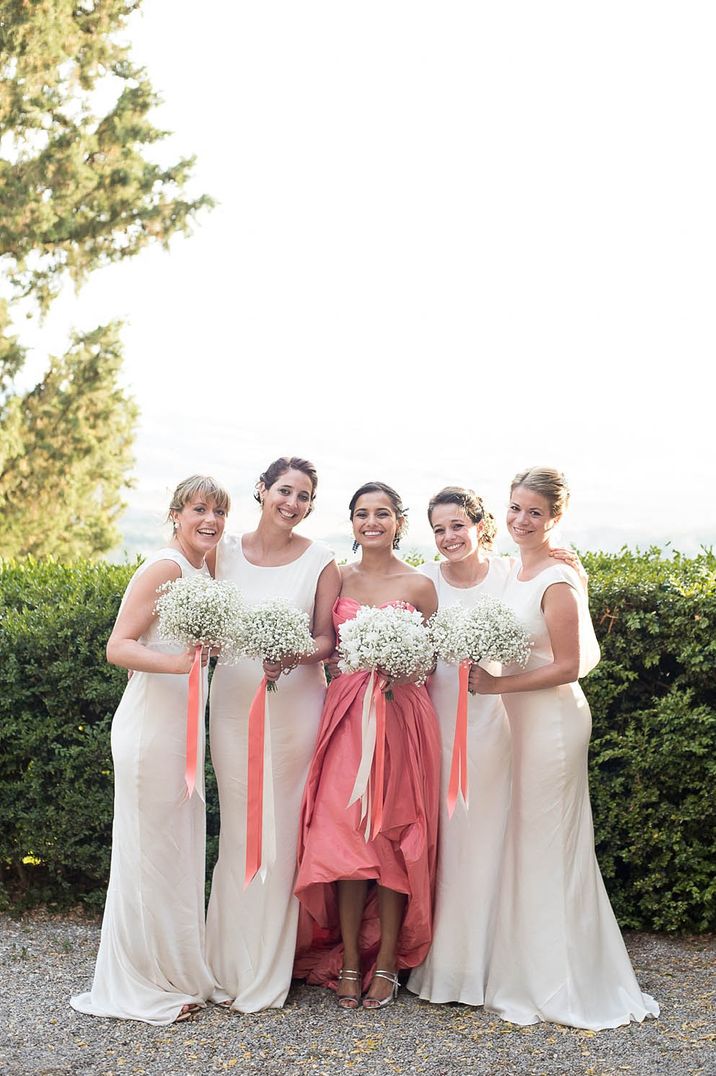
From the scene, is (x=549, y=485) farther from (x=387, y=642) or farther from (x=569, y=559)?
(x=387, y=642)

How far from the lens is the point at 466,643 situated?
5059mm

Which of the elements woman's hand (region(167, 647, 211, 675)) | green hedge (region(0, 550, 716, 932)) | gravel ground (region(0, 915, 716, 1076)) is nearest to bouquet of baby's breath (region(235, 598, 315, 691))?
woman's hand (region(167, 647, 211, 675))

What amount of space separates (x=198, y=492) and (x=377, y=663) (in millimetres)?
1194

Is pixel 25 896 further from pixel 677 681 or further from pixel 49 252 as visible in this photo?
pixel 49 252

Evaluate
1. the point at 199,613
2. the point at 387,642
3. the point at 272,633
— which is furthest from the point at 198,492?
the point at 387,642

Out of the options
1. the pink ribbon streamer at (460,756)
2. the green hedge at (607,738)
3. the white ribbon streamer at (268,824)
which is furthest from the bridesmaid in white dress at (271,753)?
the green hedge at (607,738)

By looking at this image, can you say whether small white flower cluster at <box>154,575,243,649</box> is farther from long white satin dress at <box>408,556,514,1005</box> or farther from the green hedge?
the green hedge

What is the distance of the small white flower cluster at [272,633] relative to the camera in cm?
503

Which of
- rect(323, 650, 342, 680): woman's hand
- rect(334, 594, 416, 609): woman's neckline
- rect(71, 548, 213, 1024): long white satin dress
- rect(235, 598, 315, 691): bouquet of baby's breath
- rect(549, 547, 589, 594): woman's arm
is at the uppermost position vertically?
rect(549, 547, 589, 594): woman's arm

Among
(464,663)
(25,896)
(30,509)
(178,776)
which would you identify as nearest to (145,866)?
(178,776)

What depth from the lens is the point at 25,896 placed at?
7328 millimetres

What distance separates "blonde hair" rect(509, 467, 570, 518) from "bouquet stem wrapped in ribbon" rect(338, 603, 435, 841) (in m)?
0.83

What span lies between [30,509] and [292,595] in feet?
39.8

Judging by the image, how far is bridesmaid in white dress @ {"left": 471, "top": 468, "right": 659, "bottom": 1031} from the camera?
5277 millimetres
